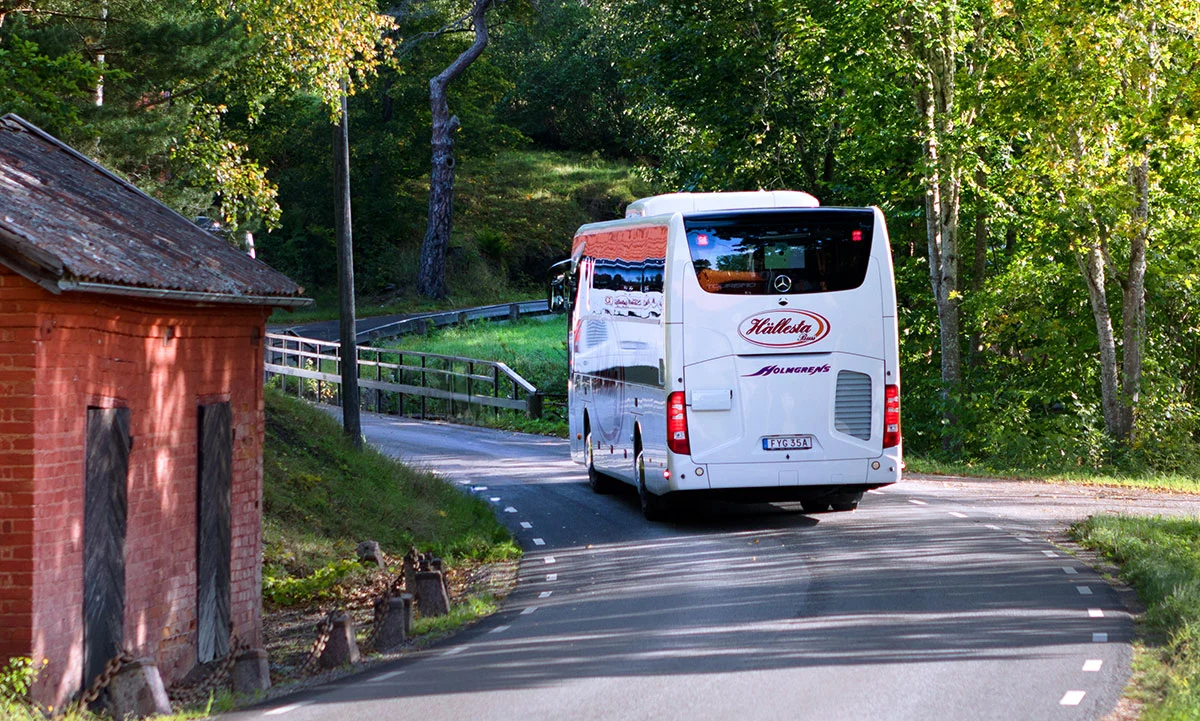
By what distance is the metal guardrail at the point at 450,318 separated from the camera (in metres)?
44.2

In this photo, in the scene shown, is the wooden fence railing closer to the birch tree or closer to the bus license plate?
the birch tree

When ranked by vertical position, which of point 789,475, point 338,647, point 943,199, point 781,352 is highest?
point 943,199

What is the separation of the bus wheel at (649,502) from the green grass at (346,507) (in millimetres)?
1855

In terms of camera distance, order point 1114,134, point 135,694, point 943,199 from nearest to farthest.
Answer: point 135,694, point 1114,134, point 943,199

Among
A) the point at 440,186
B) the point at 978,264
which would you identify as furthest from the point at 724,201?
the point at 440,186

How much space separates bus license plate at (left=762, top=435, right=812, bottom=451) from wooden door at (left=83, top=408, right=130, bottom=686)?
775cm

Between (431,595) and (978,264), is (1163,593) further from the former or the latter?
(978,264)

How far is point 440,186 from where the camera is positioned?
5284 centimetres

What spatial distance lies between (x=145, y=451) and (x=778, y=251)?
786 centimetres

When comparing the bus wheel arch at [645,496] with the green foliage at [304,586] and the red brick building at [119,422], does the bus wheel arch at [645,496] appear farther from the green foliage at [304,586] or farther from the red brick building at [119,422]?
the red brick building at [119,422]

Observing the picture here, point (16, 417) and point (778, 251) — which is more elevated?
point (778, 251)

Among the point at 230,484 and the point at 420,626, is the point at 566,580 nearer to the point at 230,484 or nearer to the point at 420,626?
the point at 420,626

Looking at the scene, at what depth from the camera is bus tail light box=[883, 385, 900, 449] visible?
1508cm

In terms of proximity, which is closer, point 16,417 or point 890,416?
point 16,417
